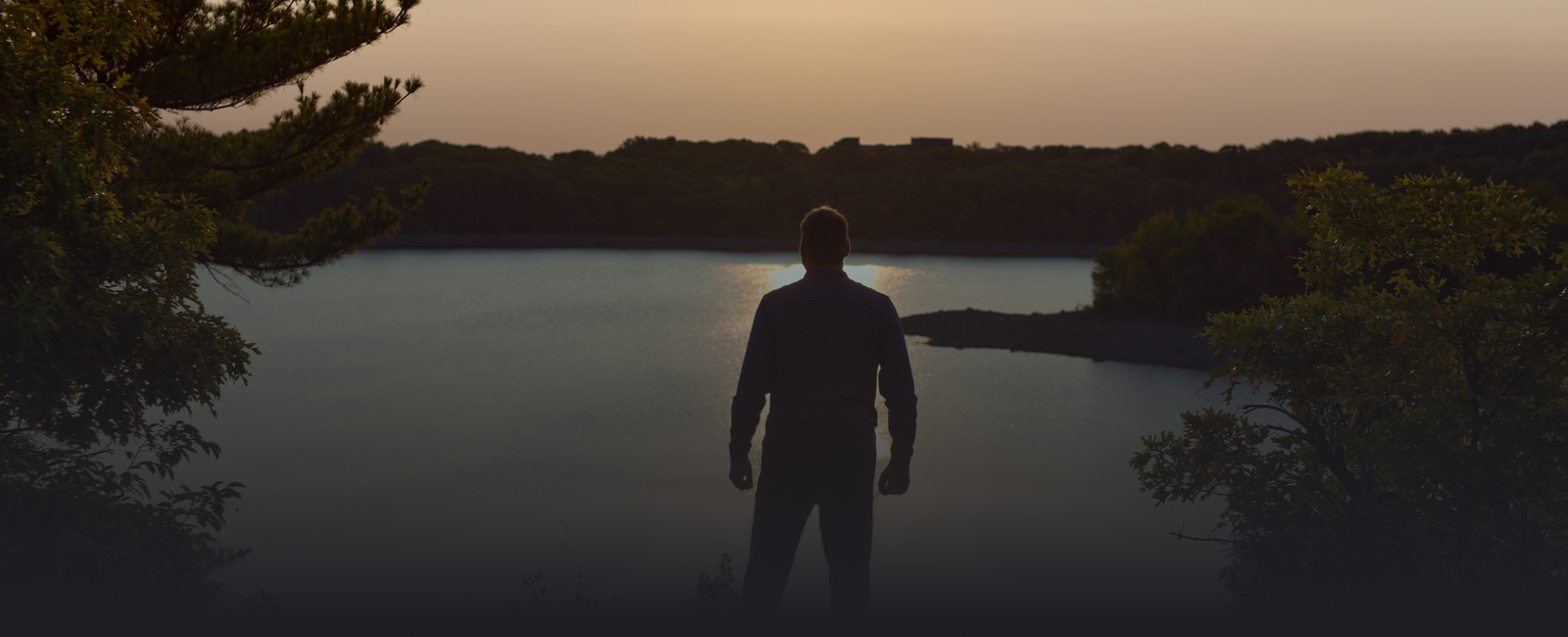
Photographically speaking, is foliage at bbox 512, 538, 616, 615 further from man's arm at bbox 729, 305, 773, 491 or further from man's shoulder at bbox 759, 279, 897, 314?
man's shoulder at bbox 759, 279, 897, 314

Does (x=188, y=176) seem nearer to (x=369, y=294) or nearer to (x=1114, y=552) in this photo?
(x=1114, y=552)

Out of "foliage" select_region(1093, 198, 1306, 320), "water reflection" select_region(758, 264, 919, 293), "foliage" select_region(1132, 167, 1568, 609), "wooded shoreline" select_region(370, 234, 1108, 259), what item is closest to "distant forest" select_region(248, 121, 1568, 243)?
"wooded shoreline" select_region(370, 234, 1108, 259)

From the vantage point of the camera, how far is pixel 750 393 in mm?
3699

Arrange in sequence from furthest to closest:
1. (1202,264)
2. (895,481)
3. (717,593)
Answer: (1202,264) < (717,593) < (895,481)

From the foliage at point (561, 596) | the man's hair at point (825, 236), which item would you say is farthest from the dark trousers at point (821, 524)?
the foliage at point (561, 596)

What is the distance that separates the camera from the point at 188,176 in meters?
14.6

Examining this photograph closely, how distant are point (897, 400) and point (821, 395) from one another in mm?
341

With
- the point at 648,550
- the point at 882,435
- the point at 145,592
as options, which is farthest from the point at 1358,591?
the point at 882,435

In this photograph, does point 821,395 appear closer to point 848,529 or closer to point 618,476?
point 848,529

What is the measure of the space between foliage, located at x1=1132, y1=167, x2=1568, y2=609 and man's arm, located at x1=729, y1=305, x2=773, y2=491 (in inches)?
155

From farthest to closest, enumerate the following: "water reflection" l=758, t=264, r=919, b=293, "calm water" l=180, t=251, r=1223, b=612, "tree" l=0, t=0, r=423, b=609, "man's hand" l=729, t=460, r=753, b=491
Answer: "water reflection" l=758, t=264, r=919, b=293 → "calm water" l=180, t=251, r=1223, b=612 → "tree" l=0, t=0, r=423, b=609 → "man's hand" l=729, t=460, r=753, b=491

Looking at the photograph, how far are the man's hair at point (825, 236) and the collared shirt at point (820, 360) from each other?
0.06 meters

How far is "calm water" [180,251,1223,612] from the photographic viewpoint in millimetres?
9289

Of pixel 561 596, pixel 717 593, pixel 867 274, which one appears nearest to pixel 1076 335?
pixel 561 596
